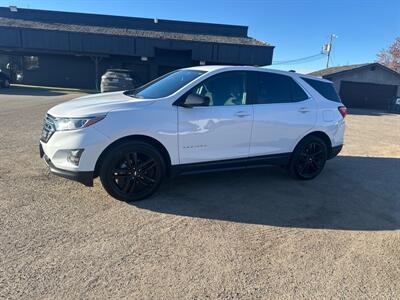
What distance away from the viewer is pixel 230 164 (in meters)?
5.06

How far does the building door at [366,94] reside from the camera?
3062cm

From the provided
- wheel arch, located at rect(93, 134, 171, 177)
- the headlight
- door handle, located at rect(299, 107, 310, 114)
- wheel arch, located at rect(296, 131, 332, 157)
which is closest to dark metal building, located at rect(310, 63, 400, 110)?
wheel arch, located at rect(296, 131, 332, 157)

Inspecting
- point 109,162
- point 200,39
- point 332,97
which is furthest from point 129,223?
point 200,39

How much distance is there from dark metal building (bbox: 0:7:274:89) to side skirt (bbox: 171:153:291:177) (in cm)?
2288

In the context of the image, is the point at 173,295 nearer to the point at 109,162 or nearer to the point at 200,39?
the point at 109,162

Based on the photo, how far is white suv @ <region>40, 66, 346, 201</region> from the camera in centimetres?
418

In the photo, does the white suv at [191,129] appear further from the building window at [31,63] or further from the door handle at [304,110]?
the building window at [31,63]

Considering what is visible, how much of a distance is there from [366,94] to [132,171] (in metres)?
31.4

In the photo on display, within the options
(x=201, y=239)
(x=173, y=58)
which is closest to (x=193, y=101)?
(x=201, y=239)

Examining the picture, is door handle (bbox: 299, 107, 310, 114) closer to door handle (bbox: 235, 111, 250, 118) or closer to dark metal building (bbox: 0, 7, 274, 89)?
door handle (bbox: 235, 111, 250, 118)

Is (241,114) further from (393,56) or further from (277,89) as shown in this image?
(393,56)

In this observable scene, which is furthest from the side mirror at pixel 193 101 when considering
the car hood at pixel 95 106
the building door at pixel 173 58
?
the building door at pixel 173 58

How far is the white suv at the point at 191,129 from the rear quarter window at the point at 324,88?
0.03 meters

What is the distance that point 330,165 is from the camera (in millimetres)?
7047
